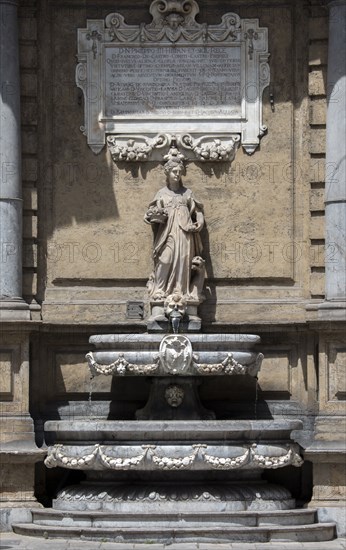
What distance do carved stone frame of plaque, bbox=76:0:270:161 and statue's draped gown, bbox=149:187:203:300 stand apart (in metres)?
0.75

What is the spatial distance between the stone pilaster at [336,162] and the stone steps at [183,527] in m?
2.83

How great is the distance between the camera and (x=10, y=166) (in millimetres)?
21797

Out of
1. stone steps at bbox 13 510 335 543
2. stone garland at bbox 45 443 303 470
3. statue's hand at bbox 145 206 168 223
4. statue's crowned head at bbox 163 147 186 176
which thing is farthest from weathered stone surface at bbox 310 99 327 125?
stone steps at bbox 13 510 335 543

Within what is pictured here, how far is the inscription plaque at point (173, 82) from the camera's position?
73.4 feet

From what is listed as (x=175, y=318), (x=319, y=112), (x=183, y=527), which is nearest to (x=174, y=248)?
Result: (x=175, y=318)

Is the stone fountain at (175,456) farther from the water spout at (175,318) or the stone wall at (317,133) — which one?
the stone wall at (317,133)

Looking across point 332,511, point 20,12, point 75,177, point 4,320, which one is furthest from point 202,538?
point 20,12

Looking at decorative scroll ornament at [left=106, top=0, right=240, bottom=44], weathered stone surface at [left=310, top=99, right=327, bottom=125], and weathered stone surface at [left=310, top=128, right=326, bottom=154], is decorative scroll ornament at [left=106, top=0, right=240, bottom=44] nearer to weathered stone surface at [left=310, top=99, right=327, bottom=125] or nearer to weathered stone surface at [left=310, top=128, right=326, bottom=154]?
weathered stone surface at [left=310, top=99, right=327, bottom=125]

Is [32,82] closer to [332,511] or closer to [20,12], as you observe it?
[20,12]

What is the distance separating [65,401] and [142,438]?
2.14 meters

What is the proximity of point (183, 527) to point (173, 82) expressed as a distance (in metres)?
5.64

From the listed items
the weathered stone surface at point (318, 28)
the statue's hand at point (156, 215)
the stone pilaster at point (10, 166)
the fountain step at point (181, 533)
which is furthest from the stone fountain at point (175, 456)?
the weathered stone surface at point (318, 28)

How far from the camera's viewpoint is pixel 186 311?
21.7 meters

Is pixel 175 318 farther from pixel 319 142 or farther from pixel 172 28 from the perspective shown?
pixel 172 28
